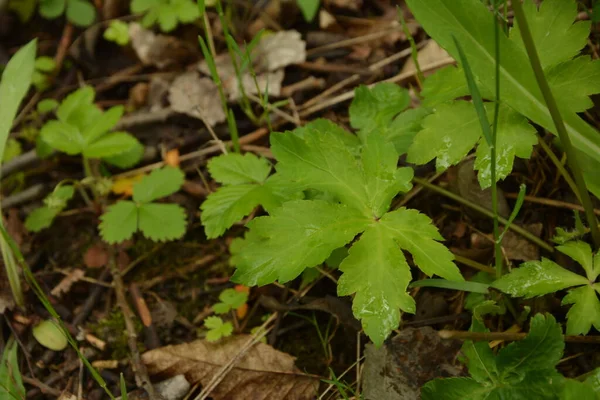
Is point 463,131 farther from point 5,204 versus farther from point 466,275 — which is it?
point 5,204

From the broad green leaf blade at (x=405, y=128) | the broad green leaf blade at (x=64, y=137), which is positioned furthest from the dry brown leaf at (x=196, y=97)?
the broad green leaf blade at (x=405, y=128)

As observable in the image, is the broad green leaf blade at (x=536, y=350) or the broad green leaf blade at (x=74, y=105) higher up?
the broad green leaf blade at (x=74, y=105)

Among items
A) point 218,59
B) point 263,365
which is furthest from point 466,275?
point 218,59

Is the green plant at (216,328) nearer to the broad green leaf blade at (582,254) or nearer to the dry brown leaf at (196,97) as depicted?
the dry brown leaf at (196,97)

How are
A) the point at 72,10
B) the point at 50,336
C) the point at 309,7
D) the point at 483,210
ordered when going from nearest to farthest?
the point at 483,210
the point at 50,336
the point at 309,7
the point at 72,10

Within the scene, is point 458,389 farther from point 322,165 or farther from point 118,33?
point 118,33

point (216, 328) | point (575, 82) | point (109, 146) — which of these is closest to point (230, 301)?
point (216, 328)
